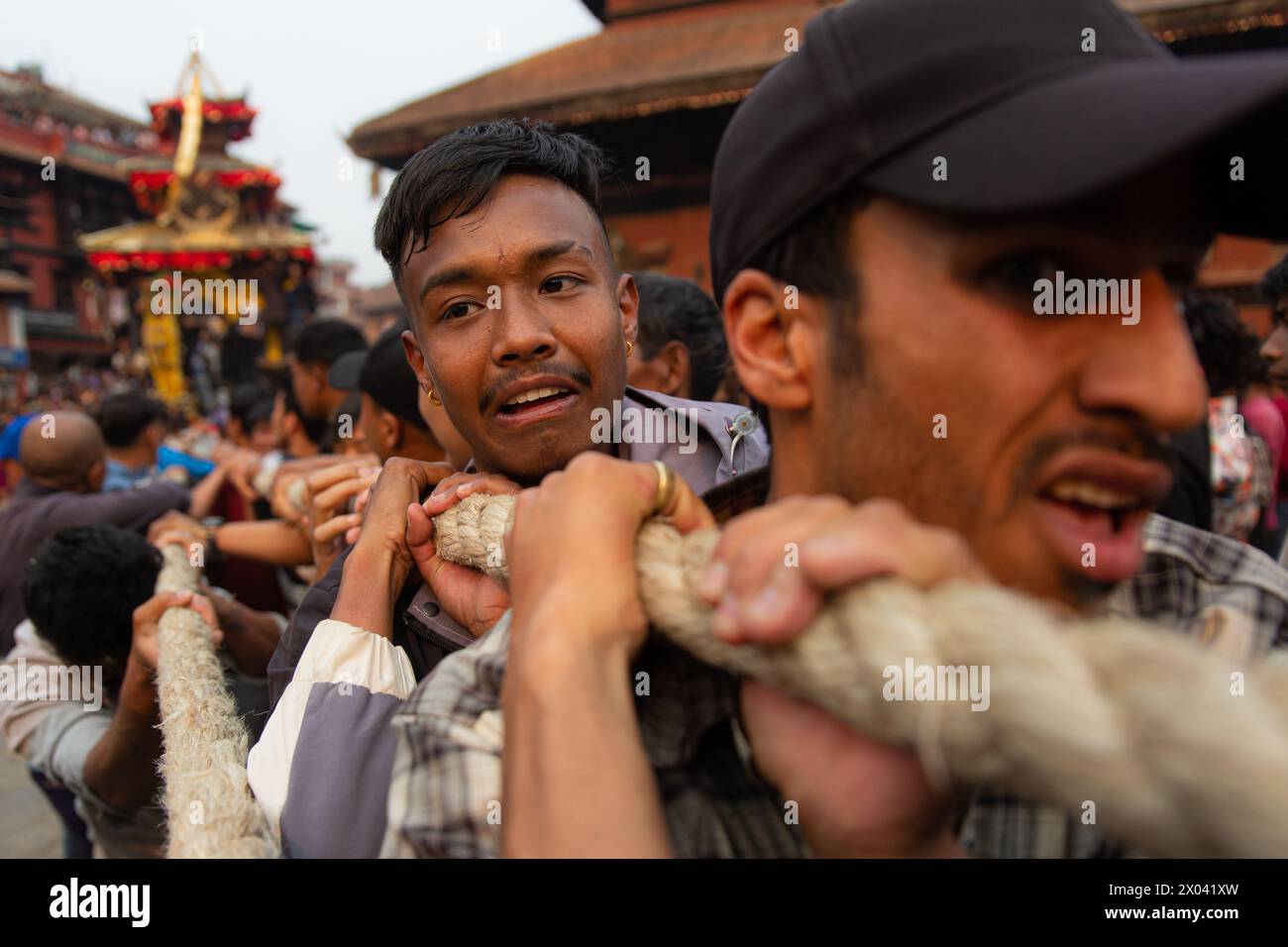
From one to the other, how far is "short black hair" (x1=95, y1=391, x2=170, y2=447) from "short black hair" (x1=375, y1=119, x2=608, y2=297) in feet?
12.1

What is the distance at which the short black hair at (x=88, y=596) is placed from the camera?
2586mm

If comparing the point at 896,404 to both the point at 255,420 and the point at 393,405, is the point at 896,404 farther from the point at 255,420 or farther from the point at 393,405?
the point at 255,420

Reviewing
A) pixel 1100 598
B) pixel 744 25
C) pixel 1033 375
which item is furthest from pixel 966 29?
pixel 744 25

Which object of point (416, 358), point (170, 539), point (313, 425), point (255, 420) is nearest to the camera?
point (416, 358)

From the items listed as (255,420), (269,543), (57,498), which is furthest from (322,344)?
(255,420)

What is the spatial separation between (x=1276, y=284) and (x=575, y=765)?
10.4ft

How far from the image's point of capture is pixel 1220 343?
2764 millimetres

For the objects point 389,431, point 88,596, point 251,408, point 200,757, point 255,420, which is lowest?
point 200,757

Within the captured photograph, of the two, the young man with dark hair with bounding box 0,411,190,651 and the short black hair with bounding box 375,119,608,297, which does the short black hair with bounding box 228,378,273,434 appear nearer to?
the young man with dark hair with bounding box 0,411,190,651

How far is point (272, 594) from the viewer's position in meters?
3.73

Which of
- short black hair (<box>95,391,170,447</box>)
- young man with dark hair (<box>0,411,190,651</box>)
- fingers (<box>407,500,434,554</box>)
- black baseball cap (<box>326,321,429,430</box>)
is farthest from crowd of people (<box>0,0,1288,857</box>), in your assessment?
short black hair (<box>95,391,170,447</box>)

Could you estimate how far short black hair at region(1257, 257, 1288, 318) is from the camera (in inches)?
112
